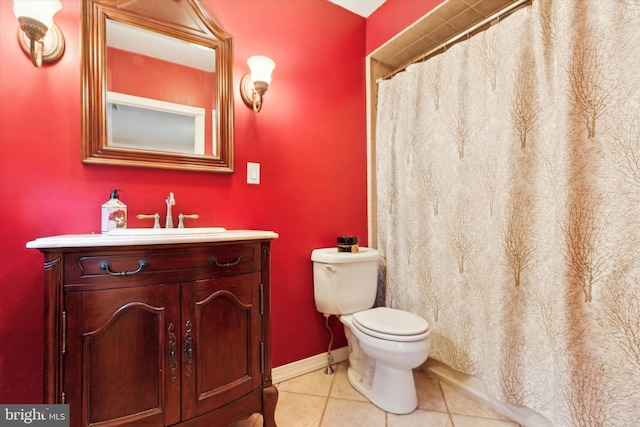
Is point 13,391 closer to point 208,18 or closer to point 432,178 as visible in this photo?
point 208,18

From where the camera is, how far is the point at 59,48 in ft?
3.64

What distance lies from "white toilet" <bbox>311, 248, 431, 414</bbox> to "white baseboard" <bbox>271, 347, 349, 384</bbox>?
8.0 inches

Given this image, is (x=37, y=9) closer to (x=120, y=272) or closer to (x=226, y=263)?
(x=120, y=272)

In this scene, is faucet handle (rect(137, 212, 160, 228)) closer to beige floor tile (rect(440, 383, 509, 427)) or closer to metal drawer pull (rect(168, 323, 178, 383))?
metal drawer pull (rect(168, 323, 178, 383))

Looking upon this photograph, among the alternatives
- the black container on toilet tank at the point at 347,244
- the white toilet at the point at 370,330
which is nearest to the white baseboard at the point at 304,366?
the white toilet at the point at 370,330

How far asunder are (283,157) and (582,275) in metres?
1.44

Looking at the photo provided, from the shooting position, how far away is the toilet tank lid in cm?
157

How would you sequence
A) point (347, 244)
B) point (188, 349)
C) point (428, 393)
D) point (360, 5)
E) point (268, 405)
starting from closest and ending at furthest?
point (188, 349) → point (268, 405) → point (428, 393) → point (347, 244) → point (360, 5)

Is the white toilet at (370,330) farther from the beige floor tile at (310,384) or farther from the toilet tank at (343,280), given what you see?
the beige floor tile at (310,384)

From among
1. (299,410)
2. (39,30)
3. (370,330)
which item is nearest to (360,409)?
(299,410)

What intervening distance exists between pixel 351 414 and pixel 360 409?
62 mm

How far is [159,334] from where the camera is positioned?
0.89m


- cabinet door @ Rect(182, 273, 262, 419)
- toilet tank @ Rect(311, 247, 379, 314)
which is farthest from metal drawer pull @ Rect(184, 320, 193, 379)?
toilet tank @ Rect(311, 247, 379, 314)

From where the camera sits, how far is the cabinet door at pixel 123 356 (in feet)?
2.61
